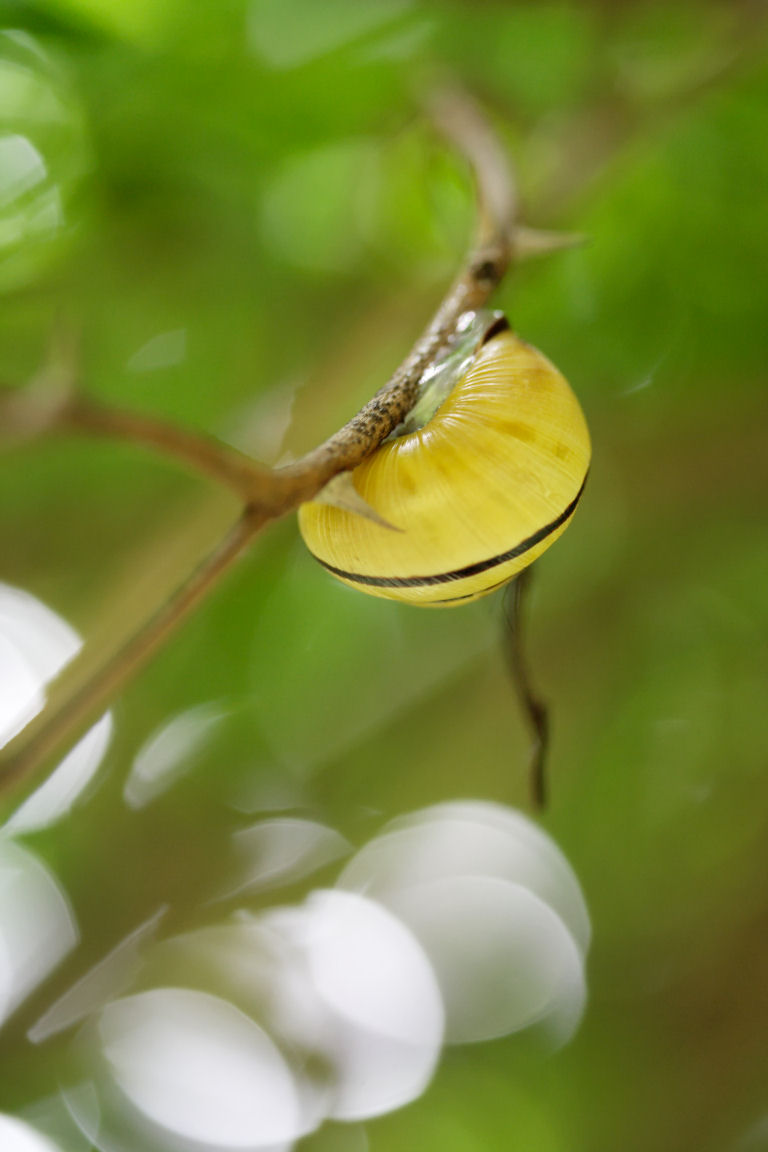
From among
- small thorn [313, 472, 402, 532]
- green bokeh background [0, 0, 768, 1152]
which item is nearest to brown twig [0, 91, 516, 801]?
small thorn [313, 472, 402, 532]

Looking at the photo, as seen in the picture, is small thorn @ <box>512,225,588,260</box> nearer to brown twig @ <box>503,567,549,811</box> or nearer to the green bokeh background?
brown twig @ <box>503,567,549,811</box>

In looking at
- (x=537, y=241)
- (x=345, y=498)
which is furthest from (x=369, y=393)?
(x=345, y=498)

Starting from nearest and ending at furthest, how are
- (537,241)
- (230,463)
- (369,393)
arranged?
(230,463) → (537,241) → (369,393)

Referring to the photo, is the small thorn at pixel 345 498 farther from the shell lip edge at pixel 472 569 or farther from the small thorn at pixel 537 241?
the small thorn at pixel 537 241

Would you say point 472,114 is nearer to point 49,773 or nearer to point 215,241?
point 215,241

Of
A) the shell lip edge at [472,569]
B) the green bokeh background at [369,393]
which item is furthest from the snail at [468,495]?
the green bokeh background at [369,393]

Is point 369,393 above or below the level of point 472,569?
below

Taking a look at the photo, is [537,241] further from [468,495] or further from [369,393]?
[369,393]
